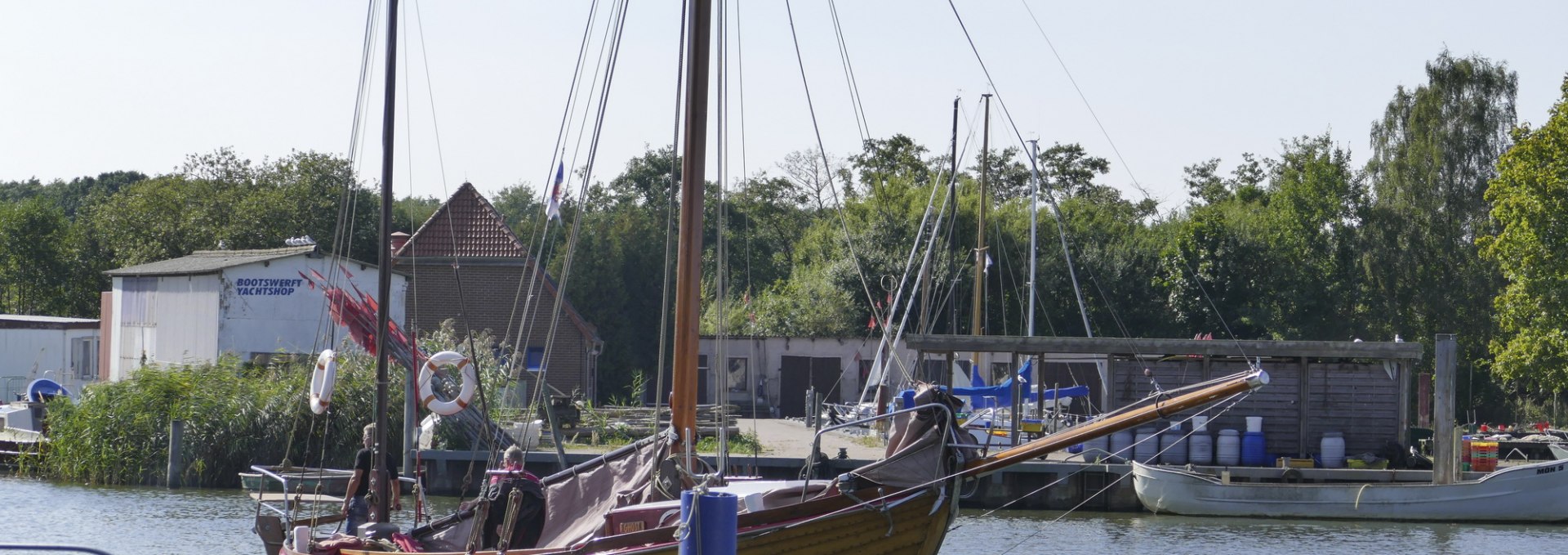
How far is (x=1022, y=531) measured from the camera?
1014 inches

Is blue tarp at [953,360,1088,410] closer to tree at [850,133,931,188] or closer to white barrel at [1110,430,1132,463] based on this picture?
white barrel at [1110,430,1132,463]

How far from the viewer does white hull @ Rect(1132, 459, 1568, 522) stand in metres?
26.9

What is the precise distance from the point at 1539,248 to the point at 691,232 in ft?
115

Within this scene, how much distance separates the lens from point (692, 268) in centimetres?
1510

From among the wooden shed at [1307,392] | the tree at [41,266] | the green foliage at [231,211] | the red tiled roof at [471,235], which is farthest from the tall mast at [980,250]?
the tree at [41,266]

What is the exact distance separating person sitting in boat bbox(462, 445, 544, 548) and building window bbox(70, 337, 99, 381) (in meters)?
39.2

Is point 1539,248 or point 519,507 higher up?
point 1539,248

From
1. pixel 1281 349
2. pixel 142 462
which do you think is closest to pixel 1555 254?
pixel 1281 349

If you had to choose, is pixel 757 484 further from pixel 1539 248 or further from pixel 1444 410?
pixel 1539 248

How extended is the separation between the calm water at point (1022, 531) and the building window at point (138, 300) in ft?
42.9

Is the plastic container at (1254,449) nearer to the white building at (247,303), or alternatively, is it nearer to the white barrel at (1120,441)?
the white barrel at (1120,441)

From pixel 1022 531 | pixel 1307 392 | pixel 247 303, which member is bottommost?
pixel 1022 531

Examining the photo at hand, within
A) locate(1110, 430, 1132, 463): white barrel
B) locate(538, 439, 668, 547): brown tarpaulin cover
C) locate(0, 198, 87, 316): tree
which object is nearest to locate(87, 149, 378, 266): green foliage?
locate(0, 198, 87, 316): tree

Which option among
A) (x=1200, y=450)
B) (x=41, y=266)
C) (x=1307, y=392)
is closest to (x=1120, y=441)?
(x=1200, y=450)
